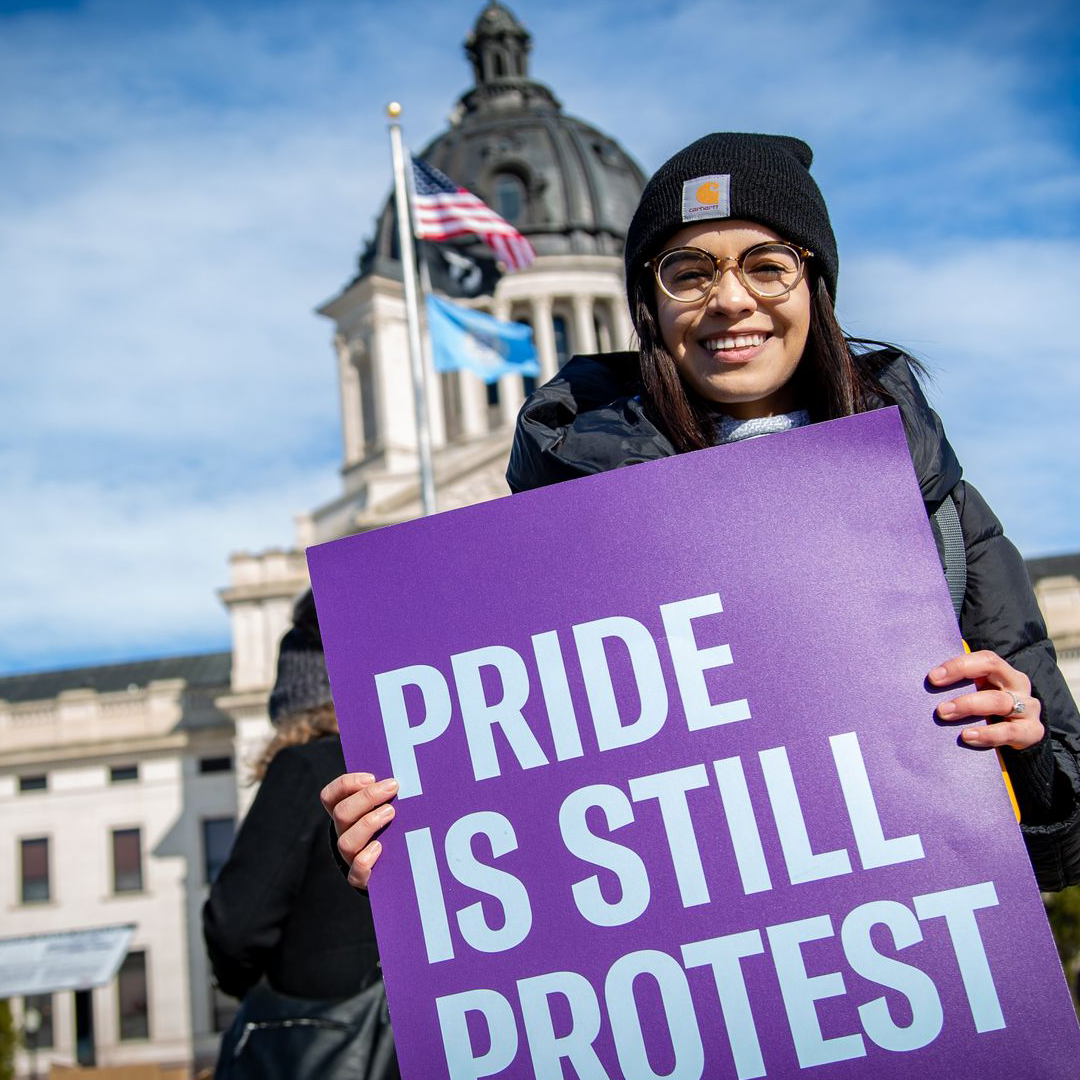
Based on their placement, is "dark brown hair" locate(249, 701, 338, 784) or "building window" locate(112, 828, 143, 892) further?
"building window" locate(112, 828, 143, 892)

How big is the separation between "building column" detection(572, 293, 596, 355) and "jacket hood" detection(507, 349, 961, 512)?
4852 cm

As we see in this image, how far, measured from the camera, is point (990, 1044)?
5.47ft

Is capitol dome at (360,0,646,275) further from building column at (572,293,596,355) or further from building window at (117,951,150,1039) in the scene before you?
building window at (117,951,150,1039)

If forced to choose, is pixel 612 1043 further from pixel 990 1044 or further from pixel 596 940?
pixel 990 1044

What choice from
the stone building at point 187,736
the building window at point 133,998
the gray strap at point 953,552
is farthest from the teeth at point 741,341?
the building window at point 133,998

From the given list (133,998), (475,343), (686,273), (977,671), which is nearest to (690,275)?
(686,273)

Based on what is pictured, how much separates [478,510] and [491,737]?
32 cm

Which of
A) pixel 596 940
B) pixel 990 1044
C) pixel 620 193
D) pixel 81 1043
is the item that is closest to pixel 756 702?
pixel 596 940

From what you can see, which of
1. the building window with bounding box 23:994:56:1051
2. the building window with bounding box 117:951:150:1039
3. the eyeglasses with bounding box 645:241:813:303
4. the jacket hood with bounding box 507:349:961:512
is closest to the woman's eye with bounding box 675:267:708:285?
the eyeglasses with bounding box 645:241:813:303

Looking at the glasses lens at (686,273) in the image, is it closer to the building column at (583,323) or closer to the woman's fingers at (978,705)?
the woman's fingers at (978,705)

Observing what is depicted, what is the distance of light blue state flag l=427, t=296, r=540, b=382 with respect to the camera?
17.7 metres

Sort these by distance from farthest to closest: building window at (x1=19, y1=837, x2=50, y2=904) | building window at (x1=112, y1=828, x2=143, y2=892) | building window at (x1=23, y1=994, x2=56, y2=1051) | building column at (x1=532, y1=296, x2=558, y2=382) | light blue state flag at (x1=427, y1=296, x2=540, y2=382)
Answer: building column at (x1=532, y1=296, x2=558, y2=382) < building window at (x1=19, y1=837, x2=50, y2=904) < building window at (x1=112, y1=828, x2=143, y2=892) < building window at (x1=23, y1=994, x2=56, y2=1051) < light blue state flag at (x1=427, y1=296, x2=540, y2=382)

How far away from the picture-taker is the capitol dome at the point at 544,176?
51719 mm

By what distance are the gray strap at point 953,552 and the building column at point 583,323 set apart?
4869cm
